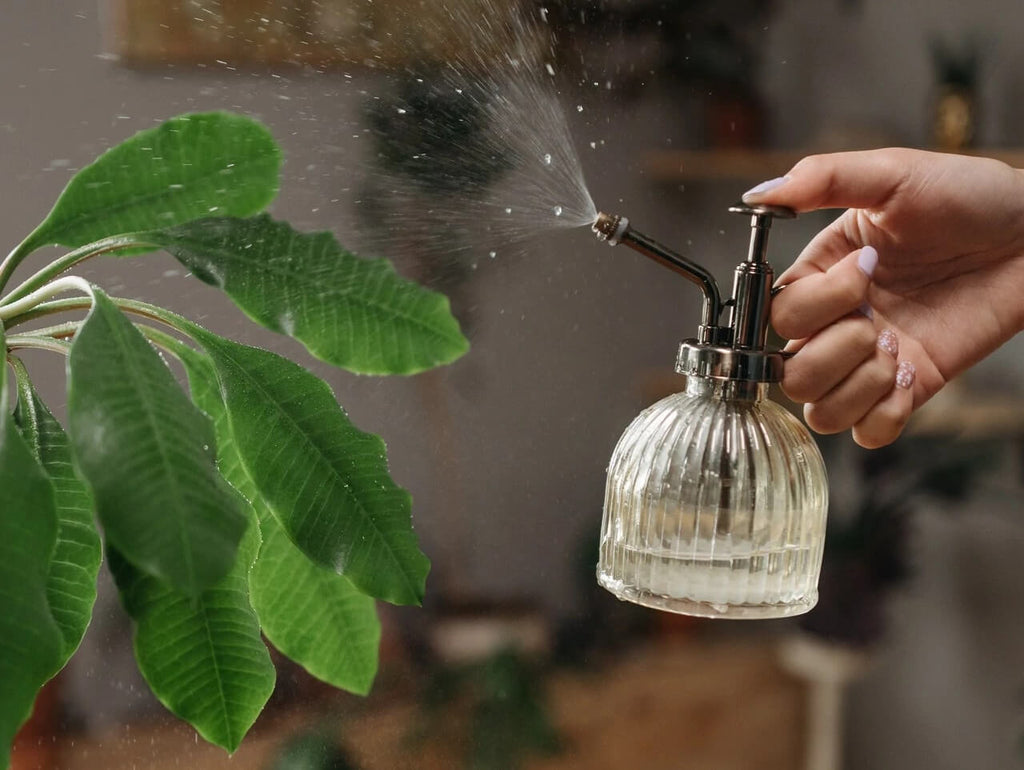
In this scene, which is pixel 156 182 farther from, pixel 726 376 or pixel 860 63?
pixel 860 63

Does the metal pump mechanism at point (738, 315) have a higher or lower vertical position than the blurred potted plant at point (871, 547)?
higher

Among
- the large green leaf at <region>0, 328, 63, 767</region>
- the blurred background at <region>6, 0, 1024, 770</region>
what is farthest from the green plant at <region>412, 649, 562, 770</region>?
the large green leaf at <region>0, 328, 63, 767</region>

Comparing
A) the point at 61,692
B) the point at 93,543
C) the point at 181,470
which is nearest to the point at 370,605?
the point at 93,543

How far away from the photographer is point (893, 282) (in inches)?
37.6

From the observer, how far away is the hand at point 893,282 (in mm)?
796

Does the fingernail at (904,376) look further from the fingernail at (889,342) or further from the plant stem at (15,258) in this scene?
the plant stem at (15,258)

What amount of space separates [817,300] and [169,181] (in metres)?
0.45

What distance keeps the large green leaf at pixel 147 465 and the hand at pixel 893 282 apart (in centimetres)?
39

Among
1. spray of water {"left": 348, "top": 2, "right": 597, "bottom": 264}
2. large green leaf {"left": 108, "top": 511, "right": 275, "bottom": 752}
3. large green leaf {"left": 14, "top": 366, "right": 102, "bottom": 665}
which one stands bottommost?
large green leaf {"left": 108, "top": 511, "right": 275, "bottom": 752}

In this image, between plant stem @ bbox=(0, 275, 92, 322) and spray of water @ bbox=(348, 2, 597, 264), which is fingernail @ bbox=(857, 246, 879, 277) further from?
plant stem @ bbox=(0, 275, 92, 322)

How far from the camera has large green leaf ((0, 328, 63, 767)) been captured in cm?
57

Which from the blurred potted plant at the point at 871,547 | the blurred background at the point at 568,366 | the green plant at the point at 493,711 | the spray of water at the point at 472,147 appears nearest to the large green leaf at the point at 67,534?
the blurred background at the point at 568,366

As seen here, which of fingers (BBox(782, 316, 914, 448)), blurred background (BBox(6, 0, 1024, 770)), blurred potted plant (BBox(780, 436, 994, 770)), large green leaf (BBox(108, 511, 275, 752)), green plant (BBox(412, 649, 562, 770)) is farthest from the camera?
blurred potted plant (BBox(780, 436, 994, 770))

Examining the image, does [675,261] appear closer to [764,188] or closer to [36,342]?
[764,188]
